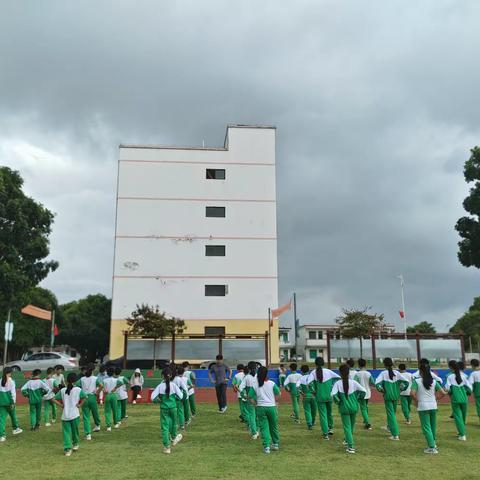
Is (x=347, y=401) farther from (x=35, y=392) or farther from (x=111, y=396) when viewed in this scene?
(x=35, y=392)

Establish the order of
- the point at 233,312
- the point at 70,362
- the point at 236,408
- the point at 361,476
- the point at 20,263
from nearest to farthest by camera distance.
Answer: the point at 361,476 → the point at 236,408 → the point at 20,263 → the point at 70,362 → the point at 233,312

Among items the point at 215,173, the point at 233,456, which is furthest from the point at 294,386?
the point at 215,173

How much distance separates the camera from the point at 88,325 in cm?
6197

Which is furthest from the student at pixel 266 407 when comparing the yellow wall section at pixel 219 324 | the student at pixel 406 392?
the yellow wall section at pixel 219 324

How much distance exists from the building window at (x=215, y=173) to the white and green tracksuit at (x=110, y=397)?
32.0 metres

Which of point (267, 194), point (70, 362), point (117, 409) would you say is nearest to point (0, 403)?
point (117, 409)

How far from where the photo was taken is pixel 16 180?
3027 cm

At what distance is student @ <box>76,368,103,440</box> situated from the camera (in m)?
12.3

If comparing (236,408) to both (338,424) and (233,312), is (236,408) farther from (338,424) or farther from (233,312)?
(233,312)

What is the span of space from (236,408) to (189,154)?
98.3 ft

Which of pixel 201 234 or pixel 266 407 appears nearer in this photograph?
pixel 266 407

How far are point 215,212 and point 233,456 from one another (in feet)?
114

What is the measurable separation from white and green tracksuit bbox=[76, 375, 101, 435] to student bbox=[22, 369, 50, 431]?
4.22 feet

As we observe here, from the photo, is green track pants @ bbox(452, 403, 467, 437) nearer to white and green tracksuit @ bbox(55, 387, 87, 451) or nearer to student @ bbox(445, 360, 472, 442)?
student @ bbox(445, 360, 472, 442)
